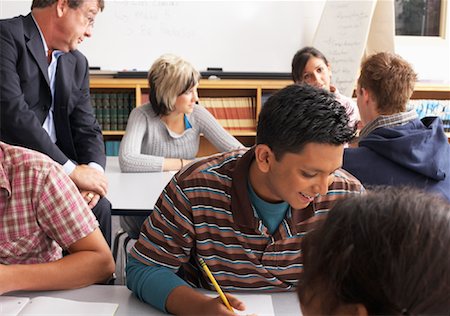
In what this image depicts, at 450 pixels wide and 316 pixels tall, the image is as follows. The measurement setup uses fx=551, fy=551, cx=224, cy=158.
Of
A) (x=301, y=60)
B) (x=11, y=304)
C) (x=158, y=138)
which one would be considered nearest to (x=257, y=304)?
(x=11, y=304)

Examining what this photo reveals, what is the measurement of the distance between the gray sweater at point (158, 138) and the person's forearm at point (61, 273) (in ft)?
4.81

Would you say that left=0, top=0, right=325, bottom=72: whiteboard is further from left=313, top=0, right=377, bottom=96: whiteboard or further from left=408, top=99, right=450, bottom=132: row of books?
left=408, top=99, right=450, bottom=132: row of books

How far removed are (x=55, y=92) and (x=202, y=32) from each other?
6.95 ft

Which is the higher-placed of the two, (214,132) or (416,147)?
(416,147)

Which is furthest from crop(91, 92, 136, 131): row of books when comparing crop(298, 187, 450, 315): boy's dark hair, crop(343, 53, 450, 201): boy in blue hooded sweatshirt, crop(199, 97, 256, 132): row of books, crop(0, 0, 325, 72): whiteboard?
crop(298, 187, 450, 315): boy's dark hair

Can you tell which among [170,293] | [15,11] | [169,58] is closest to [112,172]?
[169,58]

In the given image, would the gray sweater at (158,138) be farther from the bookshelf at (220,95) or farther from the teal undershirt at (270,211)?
the teal undershirt at (270,211)

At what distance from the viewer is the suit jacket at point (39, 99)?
2.30 meters

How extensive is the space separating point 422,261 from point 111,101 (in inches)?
156

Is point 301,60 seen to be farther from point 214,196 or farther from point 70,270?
point 70,270

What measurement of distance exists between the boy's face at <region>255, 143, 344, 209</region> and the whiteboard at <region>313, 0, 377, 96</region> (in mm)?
3244

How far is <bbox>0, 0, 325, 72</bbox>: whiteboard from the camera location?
4375mm

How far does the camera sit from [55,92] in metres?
2.54

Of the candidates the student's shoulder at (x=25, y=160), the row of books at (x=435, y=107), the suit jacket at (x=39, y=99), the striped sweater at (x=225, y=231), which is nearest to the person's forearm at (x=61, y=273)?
the striped sweater at (x=225, y=231)
